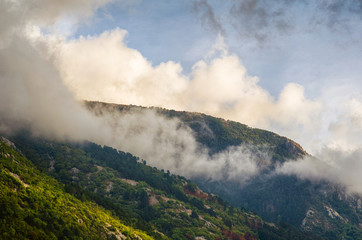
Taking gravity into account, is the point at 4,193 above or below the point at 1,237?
above

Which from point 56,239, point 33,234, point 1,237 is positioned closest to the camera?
point 1,237

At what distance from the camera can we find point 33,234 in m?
178

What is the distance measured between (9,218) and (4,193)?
79.6ft

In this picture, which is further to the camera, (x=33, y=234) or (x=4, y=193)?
(x=4, y=193)

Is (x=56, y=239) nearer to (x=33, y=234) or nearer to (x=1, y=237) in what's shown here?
(x=33, y=234)

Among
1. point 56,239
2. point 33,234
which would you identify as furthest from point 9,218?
point 56,239

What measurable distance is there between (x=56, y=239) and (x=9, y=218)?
3098 centimetres

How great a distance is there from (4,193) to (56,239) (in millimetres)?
42086

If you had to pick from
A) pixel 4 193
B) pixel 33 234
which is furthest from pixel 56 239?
pixel 4 193

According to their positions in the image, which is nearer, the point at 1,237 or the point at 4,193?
the point at 1,237

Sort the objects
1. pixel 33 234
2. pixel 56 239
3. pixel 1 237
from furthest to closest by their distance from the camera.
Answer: pixel 56 239, pixel 33 234, pixel 1 237

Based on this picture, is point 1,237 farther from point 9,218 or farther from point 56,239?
point 56,239

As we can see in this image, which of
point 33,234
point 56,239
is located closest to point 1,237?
point 33,234

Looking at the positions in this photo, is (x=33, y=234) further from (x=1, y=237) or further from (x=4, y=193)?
(x=4, y=193)
